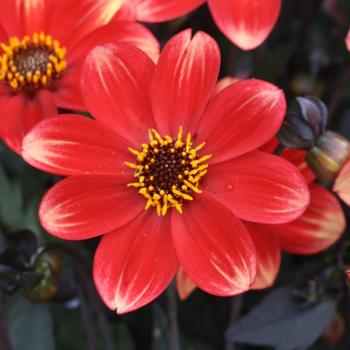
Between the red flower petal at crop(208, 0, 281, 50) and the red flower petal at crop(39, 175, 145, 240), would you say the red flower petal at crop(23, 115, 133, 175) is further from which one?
the red flower petal at crop(208, 0, 281, 50)

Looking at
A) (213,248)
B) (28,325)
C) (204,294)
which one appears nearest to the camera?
(213,248)

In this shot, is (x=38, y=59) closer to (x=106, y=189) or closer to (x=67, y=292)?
(x=106, y=189)

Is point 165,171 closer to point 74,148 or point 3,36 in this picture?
point 74,148

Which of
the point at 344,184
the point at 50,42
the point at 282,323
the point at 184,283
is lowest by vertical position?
the point at 282,323

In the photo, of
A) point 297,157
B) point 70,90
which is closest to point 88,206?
point 70,90

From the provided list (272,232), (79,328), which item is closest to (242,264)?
(272,232)

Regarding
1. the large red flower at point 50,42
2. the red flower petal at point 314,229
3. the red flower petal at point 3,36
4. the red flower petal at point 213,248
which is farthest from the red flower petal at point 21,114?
the red flower petal at point 314,229

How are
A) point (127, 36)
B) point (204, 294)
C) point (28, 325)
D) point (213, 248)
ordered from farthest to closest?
1. point (204, 294)
2. point (28, 325)
3. point (127, 36)
4. point (213, 248)
